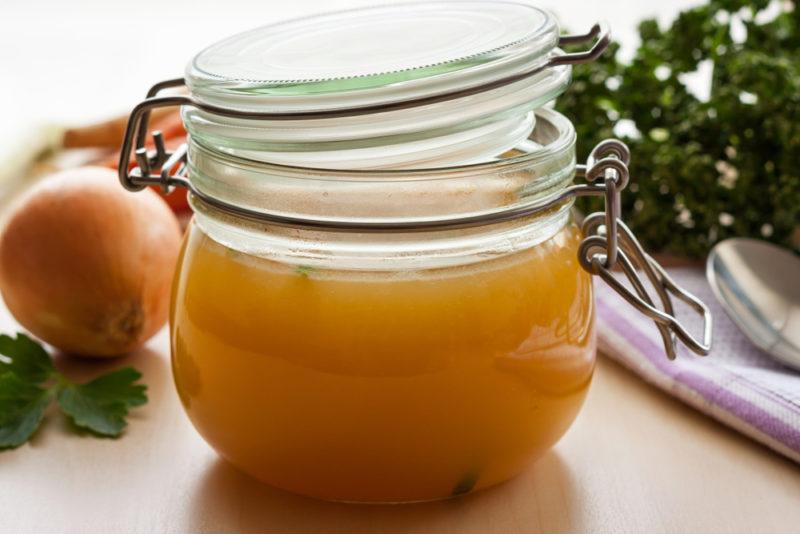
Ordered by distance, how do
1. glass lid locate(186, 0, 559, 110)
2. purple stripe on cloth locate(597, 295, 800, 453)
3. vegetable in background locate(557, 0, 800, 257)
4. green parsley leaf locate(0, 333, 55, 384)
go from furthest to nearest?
vegetable in background locate(557, 0, 800, 257) → green parsley leaf locate(0, 333, 55, 384) → purple stripe on cloth locate(597, 295, 800, 453) → glass lid locate(186, 0, 559, 110)

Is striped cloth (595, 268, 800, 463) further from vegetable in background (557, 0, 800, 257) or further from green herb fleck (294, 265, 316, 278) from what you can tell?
green herb fleck (294, 265, 316, 278)

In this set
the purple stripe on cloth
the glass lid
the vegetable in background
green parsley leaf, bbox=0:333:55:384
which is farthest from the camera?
the vegetable in background

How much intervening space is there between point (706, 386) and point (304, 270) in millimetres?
379

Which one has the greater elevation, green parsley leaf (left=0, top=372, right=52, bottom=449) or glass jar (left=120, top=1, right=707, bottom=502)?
glass jar (left=120, top=1, right=707, bottom=502)

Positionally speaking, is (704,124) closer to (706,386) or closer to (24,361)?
(706,386)

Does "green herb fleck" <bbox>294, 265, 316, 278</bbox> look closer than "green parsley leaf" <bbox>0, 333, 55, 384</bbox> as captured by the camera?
Yes

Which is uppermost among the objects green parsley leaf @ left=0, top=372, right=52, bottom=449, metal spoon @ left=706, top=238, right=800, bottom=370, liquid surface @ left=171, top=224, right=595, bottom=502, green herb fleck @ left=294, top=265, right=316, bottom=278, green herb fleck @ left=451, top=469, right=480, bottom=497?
green herb fleck @ left=294, top=265, right=316, bottom=278

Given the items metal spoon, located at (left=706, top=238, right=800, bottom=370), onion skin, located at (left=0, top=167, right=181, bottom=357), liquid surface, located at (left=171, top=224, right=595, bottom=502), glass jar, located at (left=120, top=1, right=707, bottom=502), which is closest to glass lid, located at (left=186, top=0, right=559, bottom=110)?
glass jar, located at (left=120, top=1, right=707, bottom=502)

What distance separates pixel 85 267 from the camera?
2.93 ft

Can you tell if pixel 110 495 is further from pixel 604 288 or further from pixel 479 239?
pixel 604 288

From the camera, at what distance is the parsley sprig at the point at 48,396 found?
2.68 ft

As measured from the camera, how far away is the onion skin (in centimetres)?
89

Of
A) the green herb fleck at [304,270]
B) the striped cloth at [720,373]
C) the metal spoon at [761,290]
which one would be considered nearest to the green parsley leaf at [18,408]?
the green herb fleck at [304,270]

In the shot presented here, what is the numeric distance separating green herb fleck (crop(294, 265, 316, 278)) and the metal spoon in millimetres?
472
